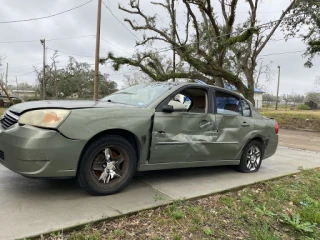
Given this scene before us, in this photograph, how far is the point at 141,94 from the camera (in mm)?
4379

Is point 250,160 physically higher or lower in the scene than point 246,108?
lower

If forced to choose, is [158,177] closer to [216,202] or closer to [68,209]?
[216,202]

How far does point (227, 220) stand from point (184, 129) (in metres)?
1.41

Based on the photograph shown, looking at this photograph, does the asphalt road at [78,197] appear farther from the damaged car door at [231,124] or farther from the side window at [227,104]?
the side window at [227,104]

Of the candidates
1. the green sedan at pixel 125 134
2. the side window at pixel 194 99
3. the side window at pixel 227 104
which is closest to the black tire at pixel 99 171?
the green sedan at pixel 125 134

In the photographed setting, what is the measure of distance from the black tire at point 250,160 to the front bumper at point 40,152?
3249mm

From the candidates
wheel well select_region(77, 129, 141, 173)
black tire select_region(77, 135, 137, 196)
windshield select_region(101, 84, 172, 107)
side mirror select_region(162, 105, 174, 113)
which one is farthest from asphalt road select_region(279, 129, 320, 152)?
black tire select_region(77, 135, 137, 196)

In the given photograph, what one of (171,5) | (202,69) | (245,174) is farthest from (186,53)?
(245,174)

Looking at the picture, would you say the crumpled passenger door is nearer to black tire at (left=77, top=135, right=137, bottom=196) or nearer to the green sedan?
the green sedan

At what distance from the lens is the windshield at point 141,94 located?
409 cm

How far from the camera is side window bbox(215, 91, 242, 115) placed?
4805 millimetres

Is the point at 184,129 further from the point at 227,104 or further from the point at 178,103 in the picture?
the point at 227,104

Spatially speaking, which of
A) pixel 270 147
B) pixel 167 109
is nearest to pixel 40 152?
pixel 167 109

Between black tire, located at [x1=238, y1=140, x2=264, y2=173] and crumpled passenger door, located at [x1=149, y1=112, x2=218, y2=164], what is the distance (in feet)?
3.22
